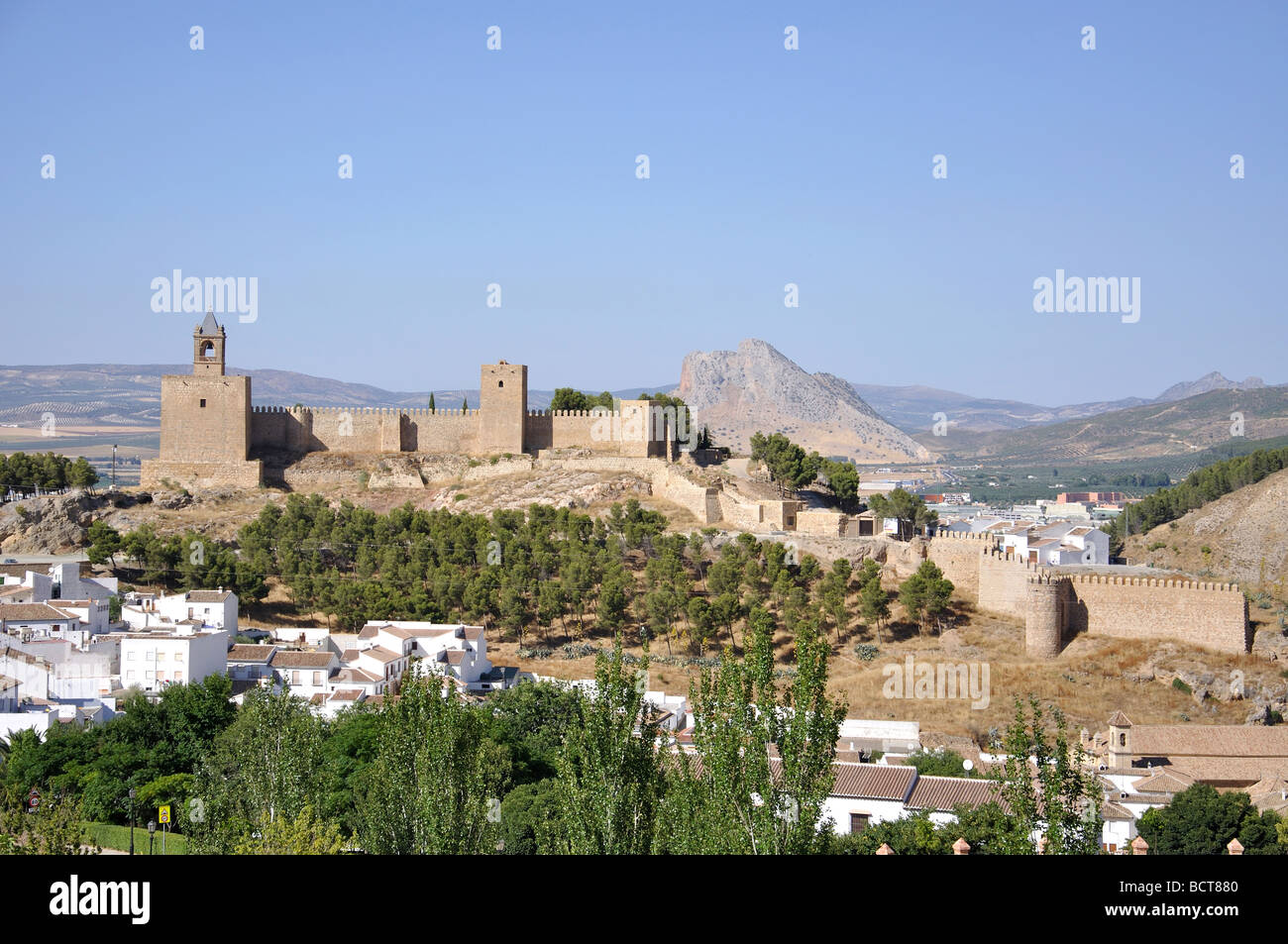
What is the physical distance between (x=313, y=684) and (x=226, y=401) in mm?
16045

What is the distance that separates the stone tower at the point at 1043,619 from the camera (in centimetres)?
2508

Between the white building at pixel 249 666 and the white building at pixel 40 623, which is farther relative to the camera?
the white building at pixel 40 623

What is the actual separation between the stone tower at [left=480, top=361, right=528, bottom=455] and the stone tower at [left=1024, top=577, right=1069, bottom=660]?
16.4 meters

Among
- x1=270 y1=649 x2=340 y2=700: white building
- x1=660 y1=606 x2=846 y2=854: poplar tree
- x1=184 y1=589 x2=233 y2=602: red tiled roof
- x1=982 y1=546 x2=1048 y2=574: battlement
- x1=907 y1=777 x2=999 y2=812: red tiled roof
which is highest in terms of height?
x1=660 y1=606 x2=846 y2=854: poplar tree

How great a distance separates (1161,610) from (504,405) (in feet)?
61.7

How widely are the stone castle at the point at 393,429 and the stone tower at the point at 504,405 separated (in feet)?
0.09

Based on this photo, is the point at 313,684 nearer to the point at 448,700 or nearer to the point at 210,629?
the point at 210,629

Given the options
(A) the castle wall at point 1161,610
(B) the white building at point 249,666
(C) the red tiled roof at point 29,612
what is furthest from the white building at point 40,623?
(A) the castle wall at point 1161,610

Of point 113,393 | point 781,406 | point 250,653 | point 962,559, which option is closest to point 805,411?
point 781,406

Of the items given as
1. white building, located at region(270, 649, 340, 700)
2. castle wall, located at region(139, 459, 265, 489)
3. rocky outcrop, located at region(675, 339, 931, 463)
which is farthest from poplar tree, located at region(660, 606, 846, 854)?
rocky outcrop, located at region(675, 339, 931, 463)

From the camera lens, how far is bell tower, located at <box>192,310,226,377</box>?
37.6 metres

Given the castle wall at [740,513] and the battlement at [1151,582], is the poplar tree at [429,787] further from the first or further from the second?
the castle wall at [740,513]

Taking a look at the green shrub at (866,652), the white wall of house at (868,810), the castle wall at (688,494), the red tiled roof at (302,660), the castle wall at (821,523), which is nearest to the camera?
the white wall of house at (868,810)

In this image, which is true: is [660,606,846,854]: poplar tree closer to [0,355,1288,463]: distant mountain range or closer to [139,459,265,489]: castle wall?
[139,459,265,489]: castle wall
